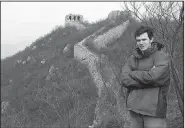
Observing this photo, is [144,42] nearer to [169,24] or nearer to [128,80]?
[128,80]

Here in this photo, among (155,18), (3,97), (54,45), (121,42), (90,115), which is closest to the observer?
(155,18)

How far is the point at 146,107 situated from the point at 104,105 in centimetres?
808

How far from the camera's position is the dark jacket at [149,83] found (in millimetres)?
2203

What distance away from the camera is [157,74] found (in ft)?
7.25

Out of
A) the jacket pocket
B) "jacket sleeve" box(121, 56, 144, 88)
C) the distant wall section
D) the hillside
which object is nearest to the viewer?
the jacket pocket

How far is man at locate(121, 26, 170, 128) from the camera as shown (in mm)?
2207

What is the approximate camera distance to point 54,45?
23.7 meters

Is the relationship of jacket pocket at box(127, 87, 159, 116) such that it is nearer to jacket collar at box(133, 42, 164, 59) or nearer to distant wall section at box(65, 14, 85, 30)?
jacket collar at box(133, 42, 164, 59)

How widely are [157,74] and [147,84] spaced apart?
0.13 meters

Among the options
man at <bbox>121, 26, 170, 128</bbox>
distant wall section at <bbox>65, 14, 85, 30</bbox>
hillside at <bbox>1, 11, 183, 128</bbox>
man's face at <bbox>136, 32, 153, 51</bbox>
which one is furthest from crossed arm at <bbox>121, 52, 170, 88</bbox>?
distant wall section at <bbox>65, 14, 85, 30</bbox>

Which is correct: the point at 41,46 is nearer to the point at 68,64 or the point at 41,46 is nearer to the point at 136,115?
the point at 68,64

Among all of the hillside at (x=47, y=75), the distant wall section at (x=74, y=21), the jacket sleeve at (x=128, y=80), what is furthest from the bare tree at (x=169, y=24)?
the distant wall section at (x=74, y=21)

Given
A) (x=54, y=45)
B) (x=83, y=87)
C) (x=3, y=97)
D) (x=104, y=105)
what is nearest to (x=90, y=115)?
(x=104, y=105)

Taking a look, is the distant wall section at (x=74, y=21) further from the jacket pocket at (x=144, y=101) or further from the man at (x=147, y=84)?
the jacket pocket at (x=144, y=101)
